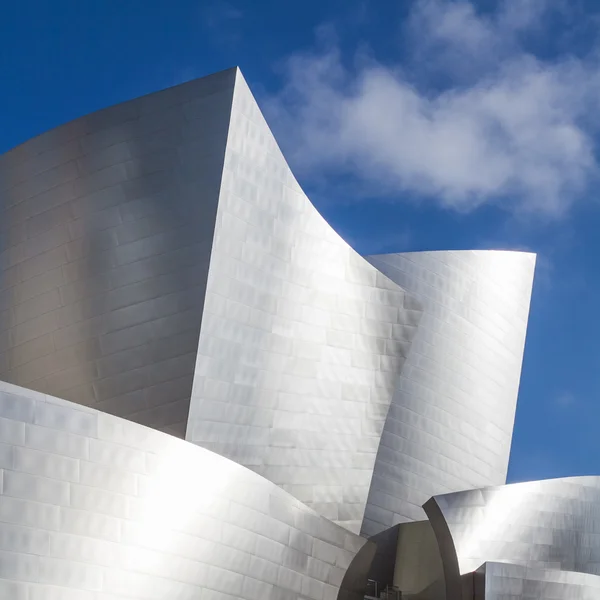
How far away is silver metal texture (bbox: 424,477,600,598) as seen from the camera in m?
13.7

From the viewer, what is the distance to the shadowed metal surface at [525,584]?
12.7 metres

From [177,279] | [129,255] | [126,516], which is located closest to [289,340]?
[177,279]

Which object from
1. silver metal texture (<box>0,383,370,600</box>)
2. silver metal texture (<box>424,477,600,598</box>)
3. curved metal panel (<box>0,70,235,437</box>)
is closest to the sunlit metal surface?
curved metal panel (<box>0,70,235,437</box>)

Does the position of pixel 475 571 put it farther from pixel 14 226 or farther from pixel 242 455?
pixel 14 226

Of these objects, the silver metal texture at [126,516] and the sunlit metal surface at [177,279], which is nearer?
the silver metal texture at [126,516]

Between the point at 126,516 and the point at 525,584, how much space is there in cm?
608

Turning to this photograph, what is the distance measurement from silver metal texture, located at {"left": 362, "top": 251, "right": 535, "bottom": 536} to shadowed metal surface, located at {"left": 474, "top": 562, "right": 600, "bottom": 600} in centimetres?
511

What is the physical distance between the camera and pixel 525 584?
42.0ft

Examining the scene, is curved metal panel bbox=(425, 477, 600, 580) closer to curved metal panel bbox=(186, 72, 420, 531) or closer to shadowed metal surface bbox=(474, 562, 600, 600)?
shadowed metal surface bbox=(474, 562, 600, 600)

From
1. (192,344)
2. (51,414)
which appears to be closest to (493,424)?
(192,344)

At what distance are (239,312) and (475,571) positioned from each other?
5092 millimetres

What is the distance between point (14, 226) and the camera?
14.1 meters

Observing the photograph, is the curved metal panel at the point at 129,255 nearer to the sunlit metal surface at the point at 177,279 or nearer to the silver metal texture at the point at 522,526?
the sunlit metal surface at the point at 177,279

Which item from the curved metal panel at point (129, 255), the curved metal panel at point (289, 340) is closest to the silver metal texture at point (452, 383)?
the curved metal panel at point (289, 340)
